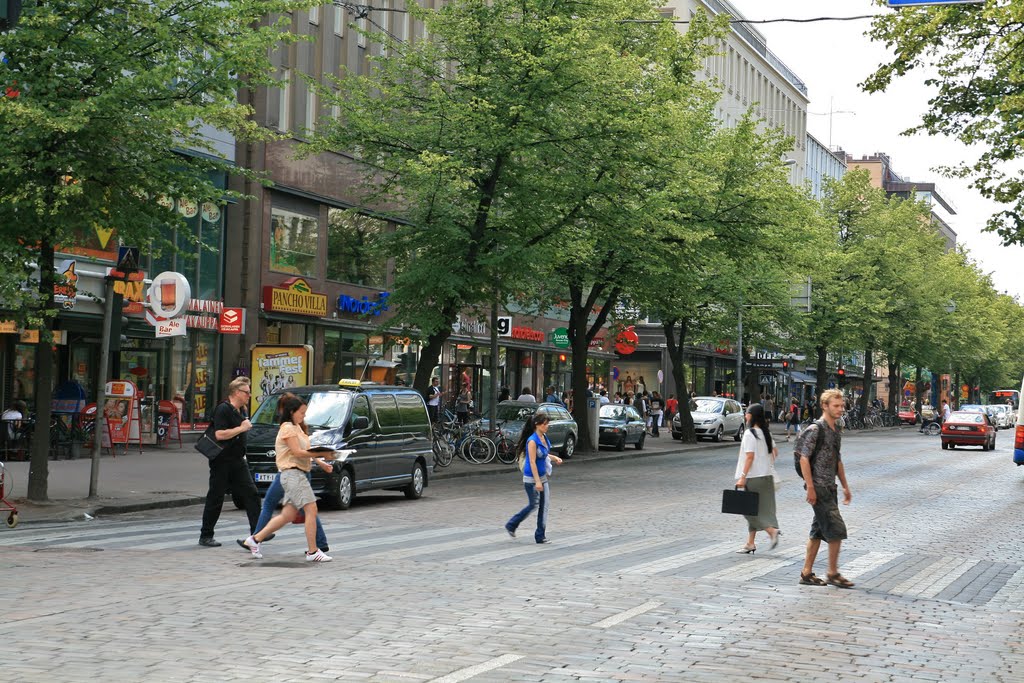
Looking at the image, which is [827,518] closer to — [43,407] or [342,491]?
[342,491]

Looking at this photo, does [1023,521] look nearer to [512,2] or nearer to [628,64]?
[628,64]

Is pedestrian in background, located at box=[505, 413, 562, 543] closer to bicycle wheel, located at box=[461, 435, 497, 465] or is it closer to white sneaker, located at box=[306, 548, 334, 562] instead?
white sneaker, located at box=[306, 548, 334, 562]

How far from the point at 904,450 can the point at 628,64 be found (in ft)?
85.4

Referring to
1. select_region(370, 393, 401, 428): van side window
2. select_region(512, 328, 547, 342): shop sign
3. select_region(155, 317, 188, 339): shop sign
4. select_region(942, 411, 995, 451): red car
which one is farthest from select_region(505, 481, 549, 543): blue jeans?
select_region(942, 411, 995, 451): red car

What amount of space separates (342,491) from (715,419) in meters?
34.2

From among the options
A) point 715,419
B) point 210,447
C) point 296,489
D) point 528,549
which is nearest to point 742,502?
point 528,549

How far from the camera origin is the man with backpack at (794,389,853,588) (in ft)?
41.1

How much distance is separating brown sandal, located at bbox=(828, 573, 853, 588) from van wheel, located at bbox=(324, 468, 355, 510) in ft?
29.9

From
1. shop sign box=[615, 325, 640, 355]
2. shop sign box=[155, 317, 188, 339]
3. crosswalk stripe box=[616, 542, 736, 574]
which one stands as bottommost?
crosswalk stripe box=[616, 542, 736, 574]

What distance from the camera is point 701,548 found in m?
15.7

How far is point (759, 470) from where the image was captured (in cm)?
1598

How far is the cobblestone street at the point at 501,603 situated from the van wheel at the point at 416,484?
228 centimetres

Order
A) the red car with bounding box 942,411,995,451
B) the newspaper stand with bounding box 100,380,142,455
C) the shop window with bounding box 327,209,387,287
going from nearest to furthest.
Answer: the newspaper stand with bounding box 100,380,142,455, the shop window with bounding box 327,209,387,287, the red car with bounding box 942,411,995,451

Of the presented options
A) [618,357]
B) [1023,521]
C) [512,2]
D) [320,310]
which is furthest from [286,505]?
[618,357]
